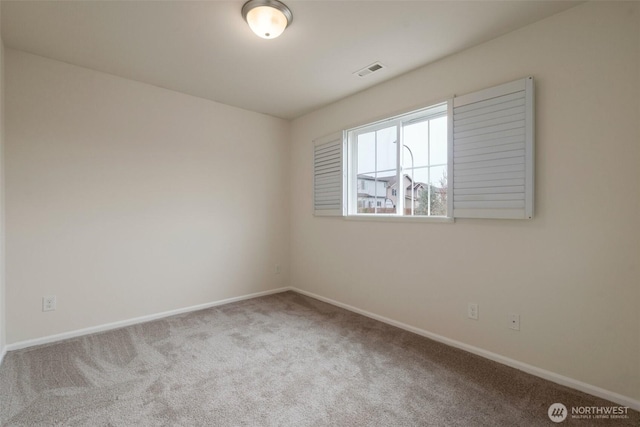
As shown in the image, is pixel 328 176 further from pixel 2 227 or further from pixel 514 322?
pixel 2 227

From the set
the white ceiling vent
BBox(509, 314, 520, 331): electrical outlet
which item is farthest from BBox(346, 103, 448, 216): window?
BBox(509, 314, 520, 331): electrical outlet

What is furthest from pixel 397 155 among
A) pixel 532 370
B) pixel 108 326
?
pixel 108 326

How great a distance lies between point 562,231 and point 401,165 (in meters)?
1.37

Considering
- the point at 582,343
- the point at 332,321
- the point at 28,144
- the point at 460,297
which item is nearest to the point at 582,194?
Result: the point at 582,343

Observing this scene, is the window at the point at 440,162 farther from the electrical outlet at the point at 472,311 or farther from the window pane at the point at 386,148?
the electrical outlet at the point at 472,311

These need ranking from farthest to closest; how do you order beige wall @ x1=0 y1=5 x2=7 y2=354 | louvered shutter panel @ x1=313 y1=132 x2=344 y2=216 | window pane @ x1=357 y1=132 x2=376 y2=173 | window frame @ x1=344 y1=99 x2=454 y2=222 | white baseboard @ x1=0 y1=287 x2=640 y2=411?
louvered shutter panel @ x1=313 y1=132 x2=344 y2=216 < window pane @ x1=357 y1=132 x2=376 y2=173 < window frame @ x1=344 y1=99 x2=454 y2=222 < beige wall @ x1=0 y1=5 x2=7 y2=354 < white baseboard @ x1=0 y1=287 x2=640 y2=411

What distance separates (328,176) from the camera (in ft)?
11.7

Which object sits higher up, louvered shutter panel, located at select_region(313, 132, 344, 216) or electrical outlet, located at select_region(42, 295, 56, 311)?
louvered shutter panel, located at select_region(313, 132, 344, 216)

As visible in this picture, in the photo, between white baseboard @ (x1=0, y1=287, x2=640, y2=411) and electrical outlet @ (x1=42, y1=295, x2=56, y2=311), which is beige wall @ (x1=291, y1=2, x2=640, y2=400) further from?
electrical outlet @ (x1=42, y1=295, x2=56, y2=311)

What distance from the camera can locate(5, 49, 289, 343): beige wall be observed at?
240 centimetres

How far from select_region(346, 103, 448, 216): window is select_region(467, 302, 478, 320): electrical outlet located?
0.78 m

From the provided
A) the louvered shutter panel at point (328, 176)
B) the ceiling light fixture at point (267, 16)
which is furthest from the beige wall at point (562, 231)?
the ceiling light fixture at point (267, 16)

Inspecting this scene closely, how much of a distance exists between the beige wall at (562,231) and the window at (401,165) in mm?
201

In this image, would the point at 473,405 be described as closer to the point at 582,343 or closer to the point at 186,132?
the point at 582,343
